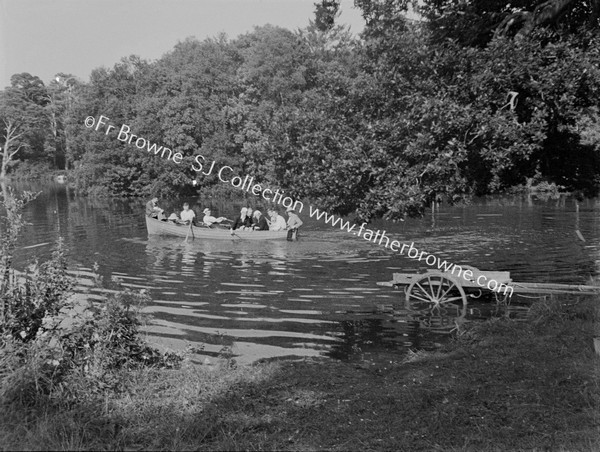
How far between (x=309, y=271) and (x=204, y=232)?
891 centimetres

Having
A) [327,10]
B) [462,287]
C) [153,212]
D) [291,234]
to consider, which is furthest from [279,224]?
[327,10]

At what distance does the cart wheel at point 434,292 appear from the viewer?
12.0 m

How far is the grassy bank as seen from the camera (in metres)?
4.67

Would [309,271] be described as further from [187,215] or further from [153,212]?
[153,212]

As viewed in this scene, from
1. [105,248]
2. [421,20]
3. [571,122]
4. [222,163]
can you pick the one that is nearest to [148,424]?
[571,122]

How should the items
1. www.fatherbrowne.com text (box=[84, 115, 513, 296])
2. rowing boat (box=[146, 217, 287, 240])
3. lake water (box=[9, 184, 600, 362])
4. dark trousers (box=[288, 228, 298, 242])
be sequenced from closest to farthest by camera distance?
lake water (box=[9, 184, 600, 362]) < dark trousers (box=[288, 228, 298, 242]) < www.fatherbrowne.com text (box=[84, 115, 513, 296]) < rowing boat (box=[146, 217, 287, 240])

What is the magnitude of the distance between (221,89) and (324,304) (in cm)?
2539

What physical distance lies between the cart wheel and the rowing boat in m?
10.8

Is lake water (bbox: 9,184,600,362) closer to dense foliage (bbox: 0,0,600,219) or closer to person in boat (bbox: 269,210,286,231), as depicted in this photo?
person in boat (bbox: 269,210,286,231)

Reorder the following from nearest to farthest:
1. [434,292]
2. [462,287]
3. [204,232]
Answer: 1. [462,287]
2. [434,292]
3. [204,232]

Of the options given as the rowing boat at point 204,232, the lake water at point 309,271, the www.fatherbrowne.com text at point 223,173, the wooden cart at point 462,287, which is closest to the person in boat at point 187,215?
the rowing boat at point 204,232

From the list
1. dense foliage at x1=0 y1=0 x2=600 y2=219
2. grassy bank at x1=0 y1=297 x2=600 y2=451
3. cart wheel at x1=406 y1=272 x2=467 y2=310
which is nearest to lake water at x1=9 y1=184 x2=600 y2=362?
cart wheel at x1=406 y1=272 x2=467 y2=310

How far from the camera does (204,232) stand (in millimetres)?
24703

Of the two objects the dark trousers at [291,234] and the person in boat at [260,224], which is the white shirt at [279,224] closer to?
the person in boat at [260,224]
